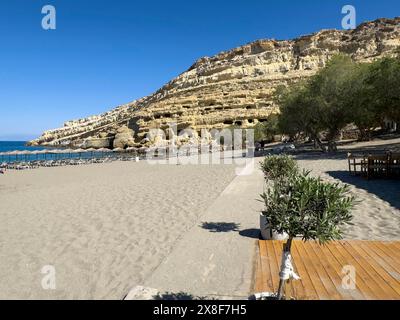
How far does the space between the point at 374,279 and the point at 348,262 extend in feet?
2.23

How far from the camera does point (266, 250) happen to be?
6.08m

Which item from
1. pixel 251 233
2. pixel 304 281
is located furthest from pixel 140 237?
pixel 304 281

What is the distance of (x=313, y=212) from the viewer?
4027 millimetres

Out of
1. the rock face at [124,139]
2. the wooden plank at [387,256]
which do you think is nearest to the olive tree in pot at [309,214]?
the wooden plank at [387,256]

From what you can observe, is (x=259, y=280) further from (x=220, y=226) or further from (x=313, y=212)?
(x=220, y=226)

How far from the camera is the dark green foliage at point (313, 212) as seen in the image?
387cm

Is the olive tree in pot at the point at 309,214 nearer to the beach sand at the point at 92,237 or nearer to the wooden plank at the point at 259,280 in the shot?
the wooden plank at the point at 259,280

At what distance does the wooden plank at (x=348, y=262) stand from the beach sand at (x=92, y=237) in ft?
11.6

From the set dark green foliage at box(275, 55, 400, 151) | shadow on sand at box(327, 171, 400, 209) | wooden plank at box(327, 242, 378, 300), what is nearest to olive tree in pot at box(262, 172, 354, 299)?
wooden plank at box(327, 242, 378, 300)

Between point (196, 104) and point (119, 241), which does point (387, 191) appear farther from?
point (196, 104)

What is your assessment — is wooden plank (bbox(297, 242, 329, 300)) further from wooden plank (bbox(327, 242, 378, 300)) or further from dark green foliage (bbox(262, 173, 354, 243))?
dark green foliage (bbox(262, 173, 354, 243))

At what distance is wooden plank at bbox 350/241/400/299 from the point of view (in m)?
4.46

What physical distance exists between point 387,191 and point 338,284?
7937 mm
